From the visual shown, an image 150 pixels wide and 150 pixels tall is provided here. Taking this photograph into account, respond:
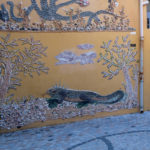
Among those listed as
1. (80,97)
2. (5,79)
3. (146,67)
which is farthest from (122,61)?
(5,79)

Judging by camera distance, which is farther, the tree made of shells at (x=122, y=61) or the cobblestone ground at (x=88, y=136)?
the tree made of shells at (x=122, y=61)

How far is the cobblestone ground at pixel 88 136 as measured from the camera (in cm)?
446

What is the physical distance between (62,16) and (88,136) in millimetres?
2994

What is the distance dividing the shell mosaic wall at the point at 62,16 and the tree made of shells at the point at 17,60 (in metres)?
0.33

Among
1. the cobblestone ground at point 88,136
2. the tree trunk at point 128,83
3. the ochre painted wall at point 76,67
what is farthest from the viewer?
the tree trunk at point 128,83

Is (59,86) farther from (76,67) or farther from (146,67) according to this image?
(146,67)

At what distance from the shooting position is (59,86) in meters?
5.81

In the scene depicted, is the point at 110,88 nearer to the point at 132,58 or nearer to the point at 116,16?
the point at 132,58

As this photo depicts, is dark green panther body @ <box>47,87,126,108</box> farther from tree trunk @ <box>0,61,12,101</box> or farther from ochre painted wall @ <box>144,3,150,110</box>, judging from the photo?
tree trunk @ <box>0,61,12,101</box>

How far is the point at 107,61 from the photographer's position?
20.6 feet

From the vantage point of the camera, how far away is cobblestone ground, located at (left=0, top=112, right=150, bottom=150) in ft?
14.6

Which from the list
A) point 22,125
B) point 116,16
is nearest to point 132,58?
point 116,16

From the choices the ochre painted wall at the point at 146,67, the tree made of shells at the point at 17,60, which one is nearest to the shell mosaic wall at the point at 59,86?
the tree made of shells at the point at 17,60

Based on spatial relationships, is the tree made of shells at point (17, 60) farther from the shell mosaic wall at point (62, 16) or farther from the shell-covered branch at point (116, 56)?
the shell-covered branch at point (116, 56)
